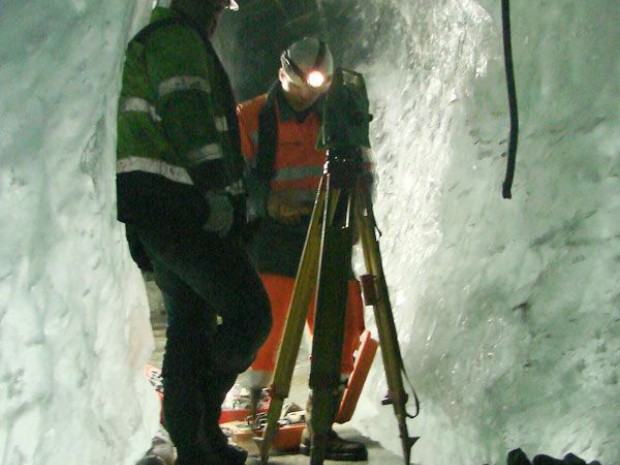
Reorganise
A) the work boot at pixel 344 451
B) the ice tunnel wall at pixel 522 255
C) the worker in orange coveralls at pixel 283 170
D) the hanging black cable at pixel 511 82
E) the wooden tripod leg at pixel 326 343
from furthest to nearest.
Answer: the worker in orange coveralls at pixel 283 170, the work boot at pixel 344 451, the wooden tripod leg at pixel 326 343, the ice tunnel wall at pixel 522 255, the hanging black cable at pixel 511 82

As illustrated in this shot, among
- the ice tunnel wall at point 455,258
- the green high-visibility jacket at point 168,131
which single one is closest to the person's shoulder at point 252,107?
the ice tunnel wall at point 455,258

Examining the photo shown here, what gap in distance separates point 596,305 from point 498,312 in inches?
15.6

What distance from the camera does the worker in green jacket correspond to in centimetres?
160

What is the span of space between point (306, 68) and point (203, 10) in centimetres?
85

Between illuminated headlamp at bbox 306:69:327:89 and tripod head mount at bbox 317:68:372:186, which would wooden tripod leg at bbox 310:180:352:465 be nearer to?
tripod head mount at bbox 317:68:372:186

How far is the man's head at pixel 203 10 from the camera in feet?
5.68

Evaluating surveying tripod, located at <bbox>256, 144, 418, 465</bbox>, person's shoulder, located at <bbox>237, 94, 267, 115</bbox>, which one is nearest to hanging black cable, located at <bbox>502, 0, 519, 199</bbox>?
surveying tripod, located at <bbox>256, 144, 418, 465</bbox>

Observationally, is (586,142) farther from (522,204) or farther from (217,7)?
(217,7)

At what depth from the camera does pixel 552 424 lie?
69.2 inches

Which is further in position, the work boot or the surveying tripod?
the work boot

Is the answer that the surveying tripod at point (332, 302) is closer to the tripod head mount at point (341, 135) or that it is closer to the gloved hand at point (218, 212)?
the tripod head mount at point (341, 135)

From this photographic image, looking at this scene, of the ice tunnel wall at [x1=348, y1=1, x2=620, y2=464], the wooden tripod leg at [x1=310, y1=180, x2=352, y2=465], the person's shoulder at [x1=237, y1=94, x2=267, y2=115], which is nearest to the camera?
the ice tunnel wall at [x1=348, y1=1, x2=620, y2=464]

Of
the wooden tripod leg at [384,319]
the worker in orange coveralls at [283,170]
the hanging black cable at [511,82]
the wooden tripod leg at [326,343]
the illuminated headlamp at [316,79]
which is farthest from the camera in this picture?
the worker in orange coveralls at [283,170]

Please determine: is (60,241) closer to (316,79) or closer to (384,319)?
(384,319)
